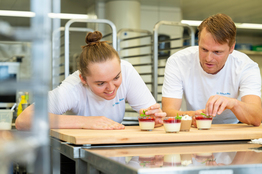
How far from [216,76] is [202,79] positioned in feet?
0.35

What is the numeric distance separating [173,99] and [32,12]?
1.95 m

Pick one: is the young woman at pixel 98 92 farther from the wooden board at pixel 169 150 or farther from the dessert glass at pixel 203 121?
the wooden board at pixel 169 150

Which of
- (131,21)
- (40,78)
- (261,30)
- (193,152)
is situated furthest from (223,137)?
(261,30)

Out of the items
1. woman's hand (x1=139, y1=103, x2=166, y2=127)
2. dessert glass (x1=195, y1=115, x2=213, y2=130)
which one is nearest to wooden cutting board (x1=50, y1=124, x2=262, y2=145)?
dessert glass (x1=195, y1=115, x2=213, y2=130)

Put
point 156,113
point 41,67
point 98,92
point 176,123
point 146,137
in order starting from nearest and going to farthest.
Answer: point 41,67, point 146,137, point 176,123, point 156,113, point 98,92

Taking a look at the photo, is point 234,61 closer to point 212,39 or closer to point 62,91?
point 212,39

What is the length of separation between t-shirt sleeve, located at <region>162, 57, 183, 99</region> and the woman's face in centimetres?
57

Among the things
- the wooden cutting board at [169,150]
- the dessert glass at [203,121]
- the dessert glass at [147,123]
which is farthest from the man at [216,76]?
the wooden cutting board at [169,150]

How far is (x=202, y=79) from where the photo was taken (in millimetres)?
2422

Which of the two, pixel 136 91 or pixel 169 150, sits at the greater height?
pixel 136 91

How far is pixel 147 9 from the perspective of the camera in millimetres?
7914

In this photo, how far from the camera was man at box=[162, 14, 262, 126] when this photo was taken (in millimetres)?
2098

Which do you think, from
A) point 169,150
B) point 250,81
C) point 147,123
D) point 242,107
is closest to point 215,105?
point 242,107

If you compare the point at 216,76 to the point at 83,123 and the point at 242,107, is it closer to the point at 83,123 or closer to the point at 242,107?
the point at 242,107
